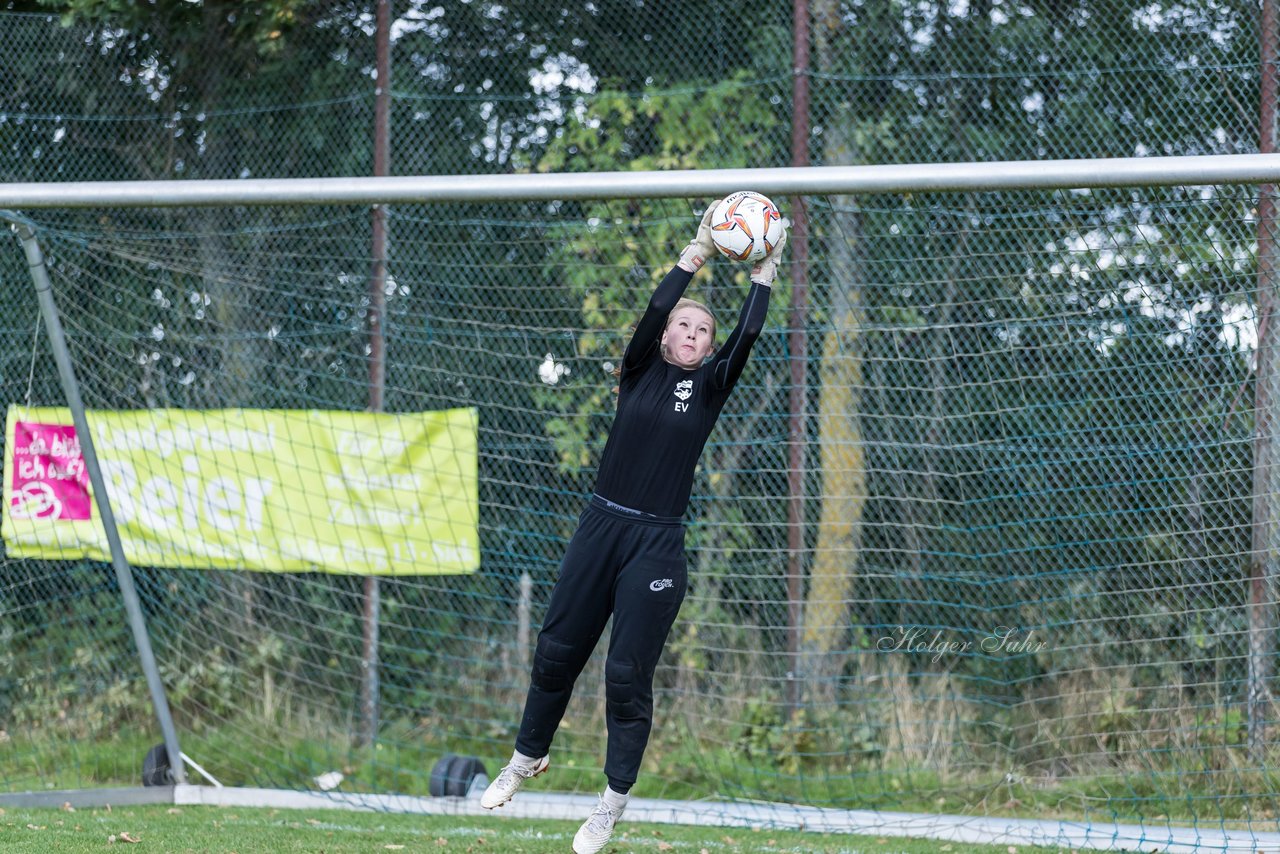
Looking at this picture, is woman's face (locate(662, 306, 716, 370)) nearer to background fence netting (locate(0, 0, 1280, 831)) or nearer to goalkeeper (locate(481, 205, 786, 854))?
goalkeeper (locate(481, 205, 786, 854))

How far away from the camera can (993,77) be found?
6965mm

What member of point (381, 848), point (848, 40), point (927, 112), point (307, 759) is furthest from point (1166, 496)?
point (307, 759)

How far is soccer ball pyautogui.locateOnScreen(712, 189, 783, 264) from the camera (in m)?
4.03

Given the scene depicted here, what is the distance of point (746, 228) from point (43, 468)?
14.4 ft

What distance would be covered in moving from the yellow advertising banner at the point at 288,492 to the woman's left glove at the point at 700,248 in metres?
2.80

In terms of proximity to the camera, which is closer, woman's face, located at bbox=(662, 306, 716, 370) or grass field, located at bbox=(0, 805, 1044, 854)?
woman's face, located at bbox=(662, 306, 716, 370)

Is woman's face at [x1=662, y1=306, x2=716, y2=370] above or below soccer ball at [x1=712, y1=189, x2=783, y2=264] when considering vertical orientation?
below

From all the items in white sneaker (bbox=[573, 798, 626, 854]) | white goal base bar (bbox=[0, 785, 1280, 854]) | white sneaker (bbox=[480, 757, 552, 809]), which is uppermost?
white sneaker (bbox=[480, 757, 552, 809])

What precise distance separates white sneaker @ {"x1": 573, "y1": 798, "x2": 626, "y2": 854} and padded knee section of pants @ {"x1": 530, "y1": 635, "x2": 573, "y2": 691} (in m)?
0.45

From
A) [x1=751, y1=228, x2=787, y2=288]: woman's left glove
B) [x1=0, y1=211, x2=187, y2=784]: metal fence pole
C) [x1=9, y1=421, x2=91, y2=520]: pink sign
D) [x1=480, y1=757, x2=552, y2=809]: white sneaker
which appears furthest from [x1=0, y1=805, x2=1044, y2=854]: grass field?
[x1=751, y1=228, x2=787, y2=288]: woman's left glove

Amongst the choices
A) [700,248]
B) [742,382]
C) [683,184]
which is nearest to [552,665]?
[700,248]

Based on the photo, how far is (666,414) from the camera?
4.09 m

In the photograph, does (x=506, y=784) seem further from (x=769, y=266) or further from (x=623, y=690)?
(x=769, y=266)

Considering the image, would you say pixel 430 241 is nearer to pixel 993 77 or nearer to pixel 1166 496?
pixel 993 77
